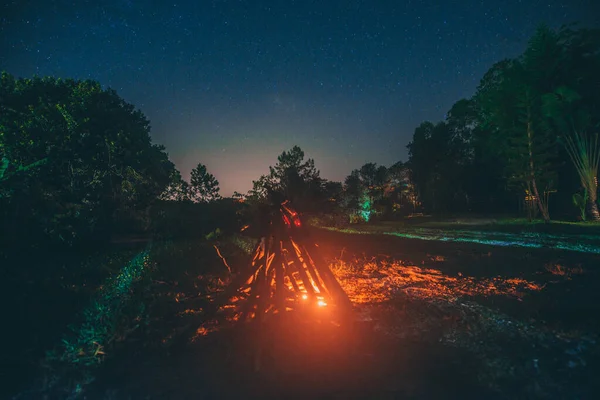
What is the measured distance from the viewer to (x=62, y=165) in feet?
50.9

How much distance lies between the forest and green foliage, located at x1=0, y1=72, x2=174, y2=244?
0.26 feet

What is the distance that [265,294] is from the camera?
5.29m

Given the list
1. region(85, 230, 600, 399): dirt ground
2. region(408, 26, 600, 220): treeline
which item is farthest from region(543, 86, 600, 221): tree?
region(85, 230, 600, 399): dirt ground

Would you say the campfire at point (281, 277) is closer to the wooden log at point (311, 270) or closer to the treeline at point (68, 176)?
the wooden log at point (311, 270)

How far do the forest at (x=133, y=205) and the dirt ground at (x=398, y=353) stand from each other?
10.5 inches

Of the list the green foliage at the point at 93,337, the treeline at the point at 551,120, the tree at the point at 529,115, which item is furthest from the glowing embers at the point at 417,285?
the treeline at the point at 551,120

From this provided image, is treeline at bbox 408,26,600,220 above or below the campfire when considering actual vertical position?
above

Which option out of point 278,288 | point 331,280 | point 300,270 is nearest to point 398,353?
point 331,280

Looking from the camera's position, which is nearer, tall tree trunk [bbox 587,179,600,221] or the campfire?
the campfire

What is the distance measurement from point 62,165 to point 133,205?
220 inches

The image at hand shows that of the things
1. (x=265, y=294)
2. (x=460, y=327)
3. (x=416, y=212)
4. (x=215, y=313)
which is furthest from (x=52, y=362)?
(x=416, y=212)

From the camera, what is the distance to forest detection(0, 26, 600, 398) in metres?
5.41

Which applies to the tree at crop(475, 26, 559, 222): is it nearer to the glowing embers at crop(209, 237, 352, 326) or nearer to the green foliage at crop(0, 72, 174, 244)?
the glowing embers at crop(209, 237, 352, 326)

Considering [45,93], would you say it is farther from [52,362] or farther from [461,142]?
[461,142]
